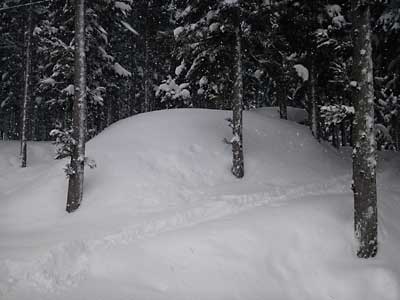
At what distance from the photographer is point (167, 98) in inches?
1073

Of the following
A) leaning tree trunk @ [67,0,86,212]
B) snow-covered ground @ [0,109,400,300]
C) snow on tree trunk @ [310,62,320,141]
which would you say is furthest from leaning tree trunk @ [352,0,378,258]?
snow on tree trunk @ [310,62,320,141]

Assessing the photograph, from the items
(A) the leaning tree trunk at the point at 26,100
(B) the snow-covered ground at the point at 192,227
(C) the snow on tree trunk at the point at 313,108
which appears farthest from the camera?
(A) the leaning tree trunk at the point at 26,100

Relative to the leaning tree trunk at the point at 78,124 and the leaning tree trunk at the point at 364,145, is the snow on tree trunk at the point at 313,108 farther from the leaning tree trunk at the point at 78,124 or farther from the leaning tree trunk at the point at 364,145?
the leaning tree trunk at the point at 78,124

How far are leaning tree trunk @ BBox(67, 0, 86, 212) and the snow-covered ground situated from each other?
1.57 feet

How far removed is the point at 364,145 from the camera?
865 cm

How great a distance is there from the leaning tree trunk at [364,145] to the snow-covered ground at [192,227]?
21.1 inches

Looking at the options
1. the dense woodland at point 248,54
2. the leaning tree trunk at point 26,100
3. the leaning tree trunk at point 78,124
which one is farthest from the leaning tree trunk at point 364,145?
the leaning tree trunk at point 26,100

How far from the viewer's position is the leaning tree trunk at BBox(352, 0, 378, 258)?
8.62 meters

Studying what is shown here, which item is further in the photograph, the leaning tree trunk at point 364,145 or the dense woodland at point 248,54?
the dense woodland at point 248,54

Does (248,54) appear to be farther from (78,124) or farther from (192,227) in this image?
(192,227)

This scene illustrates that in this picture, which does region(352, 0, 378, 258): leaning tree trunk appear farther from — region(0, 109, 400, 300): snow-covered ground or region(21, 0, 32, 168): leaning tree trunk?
region(21, 0, 32, 168): leaning tree trunk

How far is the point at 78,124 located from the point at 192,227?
17.7 ft

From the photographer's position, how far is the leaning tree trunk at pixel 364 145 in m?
8.62

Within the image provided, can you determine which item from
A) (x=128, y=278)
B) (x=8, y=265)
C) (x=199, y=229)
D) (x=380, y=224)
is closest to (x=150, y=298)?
(x=128, y=278)
